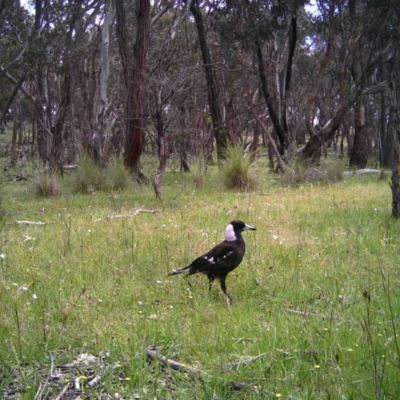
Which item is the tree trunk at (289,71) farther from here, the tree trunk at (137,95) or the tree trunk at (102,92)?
the tree trunk at (102,92)

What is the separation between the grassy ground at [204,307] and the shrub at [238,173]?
122 inches

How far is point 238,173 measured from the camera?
412 inches

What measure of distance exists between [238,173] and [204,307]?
6828mm

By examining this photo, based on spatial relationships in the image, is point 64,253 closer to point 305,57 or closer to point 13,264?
point 13,264

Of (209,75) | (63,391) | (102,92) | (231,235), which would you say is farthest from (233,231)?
(209,75)

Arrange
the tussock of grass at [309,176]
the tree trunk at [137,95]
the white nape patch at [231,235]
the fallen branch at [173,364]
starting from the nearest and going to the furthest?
A: the fallen branch at [173,364]
the white nape patch at [231,235]
the tussock of grass at [309,176]
the tree trunk at [137,95]

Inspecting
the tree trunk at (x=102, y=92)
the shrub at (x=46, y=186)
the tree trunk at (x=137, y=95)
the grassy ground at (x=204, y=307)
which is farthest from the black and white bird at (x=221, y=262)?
the tree trunk at (x=102, y=92)

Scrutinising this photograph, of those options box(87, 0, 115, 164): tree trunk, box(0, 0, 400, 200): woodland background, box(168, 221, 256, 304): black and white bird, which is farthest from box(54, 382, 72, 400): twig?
box(87, 0, 115, 164): tree trunk

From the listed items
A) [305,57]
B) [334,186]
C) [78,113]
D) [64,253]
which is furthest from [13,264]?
[305,57]

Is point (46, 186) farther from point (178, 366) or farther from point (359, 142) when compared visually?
point (359, 142)

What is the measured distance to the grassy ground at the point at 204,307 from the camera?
263 cm

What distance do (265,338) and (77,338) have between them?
1073 mm

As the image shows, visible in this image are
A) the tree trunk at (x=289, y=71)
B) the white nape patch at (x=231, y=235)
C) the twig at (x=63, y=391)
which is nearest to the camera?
the twig at (x=63, y=391)

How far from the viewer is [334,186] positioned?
35.4 feet
